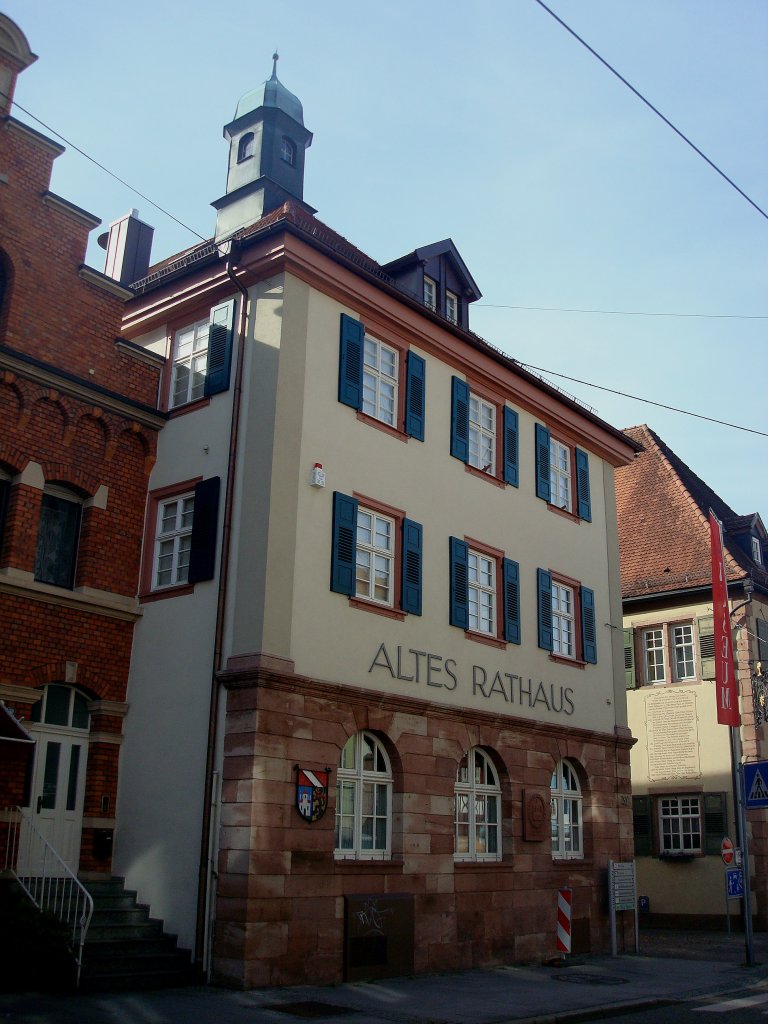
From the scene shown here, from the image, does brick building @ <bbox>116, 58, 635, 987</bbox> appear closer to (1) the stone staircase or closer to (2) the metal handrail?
(1) the stone staircase

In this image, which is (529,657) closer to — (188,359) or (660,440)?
(188,359)

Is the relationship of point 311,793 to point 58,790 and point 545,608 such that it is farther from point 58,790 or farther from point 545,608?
point 545,608

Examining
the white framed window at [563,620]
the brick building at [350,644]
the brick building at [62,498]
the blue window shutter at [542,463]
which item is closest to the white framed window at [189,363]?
the brick building at [350,644]

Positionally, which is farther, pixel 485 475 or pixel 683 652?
pixel 683 652

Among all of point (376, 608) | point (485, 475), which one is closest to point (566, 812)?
point (485, 475)

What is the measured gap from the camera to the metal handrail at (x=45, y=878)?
46.4 feet

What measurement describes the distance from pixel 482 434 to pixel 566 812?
7365mm

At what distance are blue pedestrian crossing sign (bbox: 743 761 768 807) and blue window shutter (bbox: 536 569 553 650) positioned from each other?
4437 mm

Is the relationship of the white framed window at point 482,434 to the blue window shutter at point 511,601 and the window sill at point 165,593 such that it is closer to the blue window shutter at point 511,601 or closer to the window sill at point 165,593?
the blue window shutter at point 511,601

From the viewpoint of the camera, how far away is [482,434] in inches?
838

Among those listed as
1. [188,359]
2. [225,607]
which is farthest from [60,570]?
[188,359]

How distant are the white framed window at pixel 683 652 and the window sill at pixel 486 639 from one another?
37.6 feet

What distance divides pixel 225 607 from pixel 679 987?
8.40 metres

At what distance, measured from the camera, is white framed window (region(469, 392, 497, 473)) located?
2094 cm
